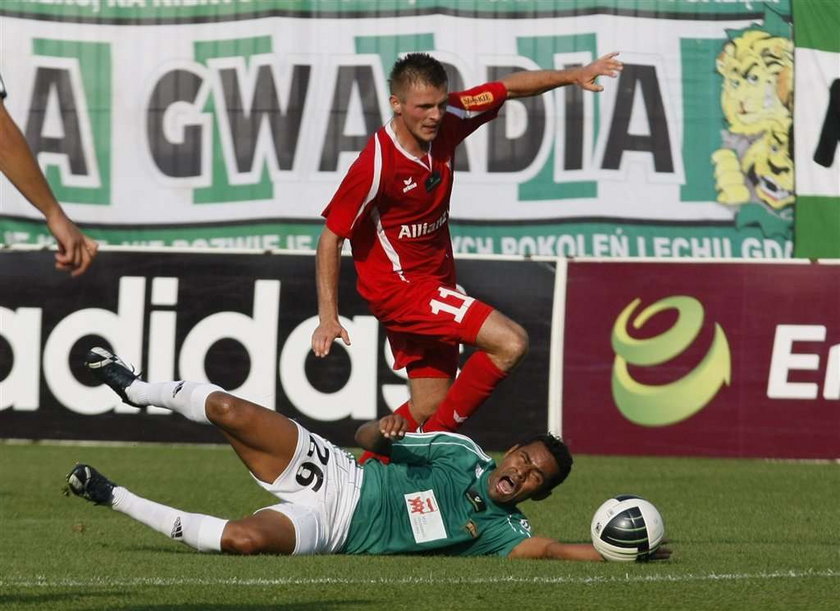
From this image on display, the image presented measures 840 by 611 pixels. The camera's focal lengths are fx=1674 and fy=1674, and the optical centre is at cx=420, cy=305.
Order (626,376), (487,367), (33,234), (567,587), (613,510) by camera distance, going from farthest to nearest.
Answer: (33,234)
(626,376)
(487,367)
(613,510)
(567,587)

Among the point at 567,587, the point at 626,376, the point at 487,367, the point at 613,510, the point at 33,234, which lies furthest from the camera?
the point at 33,234

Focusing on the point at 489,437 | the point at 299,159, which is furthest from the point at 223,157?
the point at 489,437

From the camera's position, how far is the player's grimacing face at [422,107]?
8820 millimetres

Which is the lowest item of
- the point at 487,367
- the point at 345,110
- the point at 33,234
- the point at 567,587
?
the point at 567,587

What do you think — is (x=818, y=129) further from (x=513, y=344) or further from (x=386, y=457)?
(x=386, y=457)

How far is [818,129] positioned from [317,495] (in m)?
9.86

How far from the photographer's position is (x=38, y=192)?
15.2 ft

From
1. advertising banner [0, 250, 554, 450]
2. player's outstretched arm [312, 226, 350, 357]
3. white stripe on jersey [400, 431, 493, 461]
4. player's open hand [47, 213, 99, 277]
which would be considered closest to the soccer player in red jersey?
player's outstretched arm [312, 226, 350, 357]

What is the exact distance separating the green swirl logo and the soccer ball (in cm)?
640

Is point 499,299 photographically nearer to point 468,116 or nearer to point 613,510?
point 468,116

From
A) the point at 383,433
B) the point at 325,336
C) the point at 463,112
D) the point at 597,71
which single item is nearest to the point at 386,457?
the point at 383,433

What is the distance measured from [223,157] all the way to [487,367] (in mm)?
8033

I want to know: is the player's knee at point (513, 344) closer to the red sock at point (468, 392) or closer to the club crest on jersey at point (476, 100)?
the red sock at point (468, 392)

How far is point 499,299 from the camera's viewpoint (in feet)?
46.3
